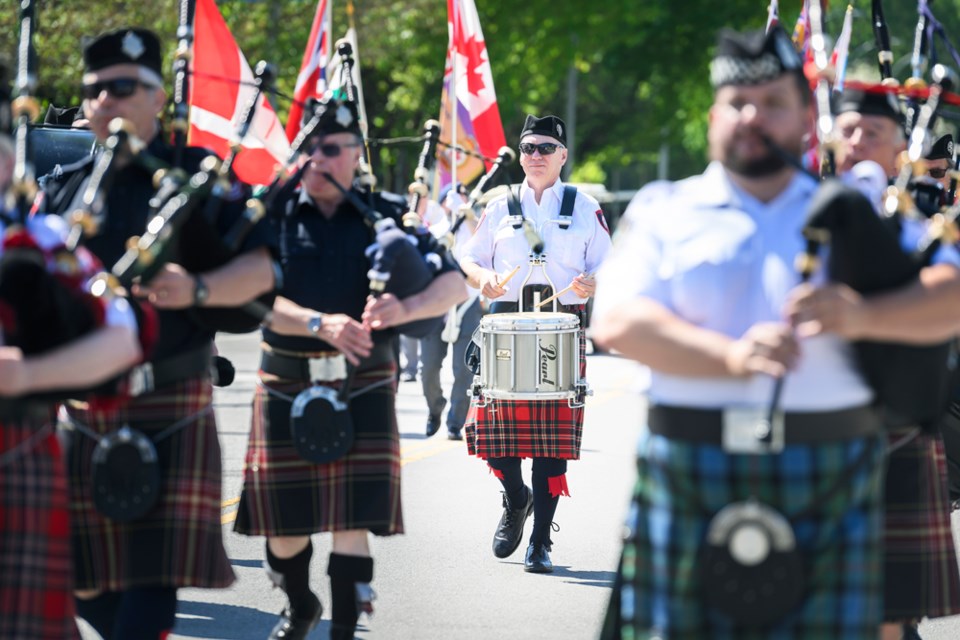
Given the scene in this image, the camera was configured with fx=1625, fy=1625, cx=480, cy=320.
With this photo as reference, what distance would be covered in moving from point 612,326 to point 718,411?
30 centimetres

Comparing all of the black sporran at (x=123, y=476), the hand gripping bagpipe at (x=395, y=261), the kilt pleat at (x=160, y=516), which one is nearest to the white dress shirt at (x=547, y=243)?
the hand gripping bagpipe at (x=395, y=261)

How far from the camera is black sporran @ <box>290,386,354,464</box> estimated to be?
17.0 ft

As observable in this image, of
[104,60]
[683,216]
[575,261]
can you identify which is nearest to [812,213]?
[683,216]

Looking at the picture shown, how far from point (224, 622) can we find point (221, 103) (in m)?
2.48

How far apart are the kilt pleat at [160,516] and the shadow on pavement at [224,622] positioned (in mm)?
1310

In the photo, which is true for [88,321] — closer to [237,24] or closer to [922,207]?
[922,207]

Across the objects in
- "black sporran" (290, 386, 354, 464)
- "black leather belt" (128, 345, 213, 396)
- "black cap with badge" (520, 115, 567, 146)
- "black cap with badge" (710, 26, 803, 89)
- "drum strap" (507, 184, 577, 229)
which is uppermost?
"black cap with badge" (520, 115, 567, 146)

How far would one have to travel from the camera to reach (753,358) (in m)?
3.30

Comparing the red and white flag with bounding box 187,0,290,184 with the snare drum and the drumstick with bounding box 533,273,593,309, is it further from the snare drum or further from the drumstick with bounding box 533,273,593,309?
the drumstick with bounding box 533,273,593,309

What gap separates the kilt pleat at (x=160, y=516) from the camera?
14.7 feet

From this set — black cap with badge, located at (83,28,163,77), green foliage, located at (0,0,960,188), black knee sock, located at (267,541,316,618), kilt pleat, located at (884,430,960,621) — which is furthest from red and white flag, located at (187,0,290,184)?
green foliage, located at (0,0,960,188)

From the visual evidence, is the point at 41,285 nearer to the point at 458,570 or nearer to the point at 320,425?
the point at 320,425

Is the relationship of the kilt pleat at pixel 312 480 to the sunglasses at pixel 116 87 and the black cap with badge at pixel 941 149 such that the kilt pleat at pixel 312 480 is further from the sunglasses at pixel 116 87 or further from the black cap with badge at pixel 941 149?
the black cap with badge at pixel 941 149

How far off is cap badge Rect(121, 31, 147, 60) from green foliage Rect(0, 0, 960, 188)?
13.7 meters
